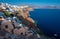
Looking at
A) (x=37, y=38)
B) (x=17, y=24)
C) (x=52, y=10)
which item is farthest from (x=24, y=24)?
Answer: (x=52, y=10)

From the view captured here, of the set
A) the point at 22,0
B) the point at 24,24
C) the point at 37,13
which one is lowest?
the point at 24,24

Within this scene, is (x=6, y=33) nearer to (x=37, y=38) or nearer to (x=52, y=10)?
(x=37, y=38)

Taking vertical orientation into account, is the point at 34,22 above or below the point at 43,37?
above

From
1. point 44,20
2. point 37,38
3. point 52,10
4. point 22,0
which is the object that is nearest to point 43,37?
point 37,38

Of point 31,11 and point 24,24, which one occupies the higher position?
point 31,11

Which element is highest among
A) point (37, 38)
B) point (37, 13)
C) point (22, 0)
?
point (22, 0)

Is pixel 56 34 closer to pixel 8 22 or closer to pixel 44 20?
pixel 44 20
